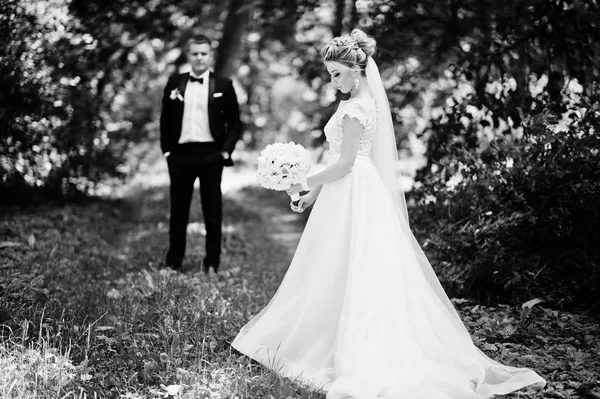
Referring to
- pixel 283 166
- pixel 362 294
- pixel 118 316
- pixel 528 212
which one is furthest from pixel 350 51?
pixel 118 316

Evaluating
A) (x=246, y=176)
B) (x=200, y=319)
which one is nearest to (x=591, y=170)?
(x=200, y=319)

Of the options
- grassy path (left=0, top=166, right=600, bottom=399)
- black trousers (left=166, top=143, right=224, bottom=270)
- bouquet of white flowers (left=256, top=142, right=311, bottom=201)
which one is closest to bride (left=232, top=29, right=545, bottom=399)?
bouquet of white flowers (left=256, top=142, right=311, bottom=201)

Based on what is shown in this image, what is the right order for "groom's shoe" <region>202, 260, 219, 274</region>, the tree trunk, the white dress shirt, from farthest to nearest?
1. the tree trunk
2. "groom's shoe" <region>202, 260, 219, 274</region>
3. the white dress shirt

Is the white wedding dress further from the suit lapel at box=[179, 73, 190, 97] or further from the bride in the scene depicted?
the suit lapel at box=[179, 73, 190, 97]

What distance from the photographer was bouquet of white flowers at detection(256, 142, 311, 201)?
3779mm

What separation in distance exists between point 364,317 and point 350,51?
176 cm

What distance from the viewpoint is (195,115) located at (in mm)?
6098

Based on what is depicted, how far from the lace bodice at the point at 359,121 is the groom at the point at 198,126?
7.80ft

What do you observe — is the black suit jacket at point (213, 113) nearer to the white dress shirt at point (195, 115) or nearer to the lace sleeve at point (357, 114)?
the white dress shirt at point (195, 115)

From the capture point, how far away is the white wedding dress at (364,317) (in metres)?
3.39

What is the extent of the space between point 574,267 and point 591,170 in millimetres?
900

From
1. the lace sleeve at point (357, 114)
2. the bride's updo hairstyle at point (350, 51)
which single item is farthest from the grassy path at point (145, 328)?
the bride's updo hairstyle at point (350, 51)

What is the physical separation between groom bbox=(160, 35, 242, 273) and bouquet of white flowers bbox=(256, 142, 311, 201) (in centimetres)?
234

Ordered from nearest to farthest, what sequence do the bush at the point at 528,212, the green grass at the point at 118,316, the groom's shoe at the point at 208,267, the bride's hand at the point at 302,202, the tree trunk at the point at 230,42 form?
1. the green grass at the point at 118,316
2. the bride's hand at the point at 302,202
3. the bush at the point at 528,212
4. the groom's shoe at the point at 208,267
5. the tree trunk at the point at 230,42
